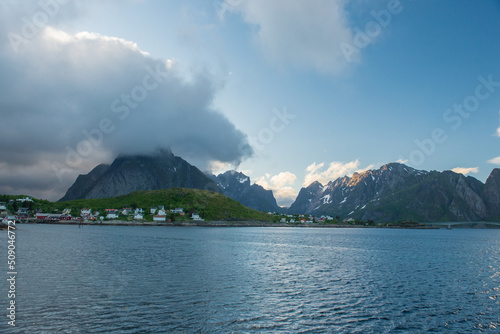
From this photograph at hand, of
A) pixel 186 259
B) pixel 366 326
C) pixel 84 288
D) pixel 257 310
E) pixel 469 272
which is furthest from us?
pixel 186 259

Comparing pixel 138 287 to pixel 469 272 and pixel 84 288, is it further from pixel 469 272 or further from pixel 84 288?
pixel 469 272

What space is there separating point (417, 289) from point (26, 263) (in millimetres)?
68379

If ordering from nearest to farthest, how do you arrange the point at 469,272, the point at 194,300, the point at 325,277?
the point at 194,300
the point at 325,277
the point at 469,272

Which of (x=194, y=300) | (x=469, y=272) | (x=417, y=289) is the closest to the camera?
(x=194, y=300)

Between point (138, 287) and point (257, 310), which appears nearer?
point (257, 310)

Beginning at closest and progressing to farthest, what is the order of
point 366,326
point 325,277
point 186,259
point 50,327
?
point 50,327 < point 366,326 < point 325,277 < point 186,259

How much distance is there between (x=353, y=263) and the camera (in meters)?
70.6

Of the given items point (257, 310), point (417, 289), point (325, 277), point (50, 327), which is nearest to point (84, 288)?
point (50, 327)

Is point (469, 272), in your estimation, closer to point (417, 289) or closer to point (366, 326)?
point (417, 289)

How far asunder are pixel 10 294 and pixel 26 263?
26.0 meters

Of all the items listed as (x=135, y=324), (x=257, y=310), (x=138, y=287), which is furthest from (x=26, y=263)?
(x=257, y=310)

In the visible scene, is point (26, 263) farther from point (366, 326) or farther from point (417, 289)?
point (417, 289)

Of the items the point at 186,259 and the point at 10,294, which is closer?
the point at 10,294

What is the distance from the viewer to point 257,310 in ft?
106
